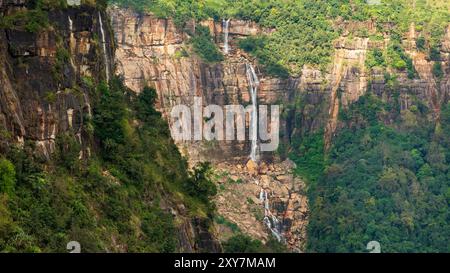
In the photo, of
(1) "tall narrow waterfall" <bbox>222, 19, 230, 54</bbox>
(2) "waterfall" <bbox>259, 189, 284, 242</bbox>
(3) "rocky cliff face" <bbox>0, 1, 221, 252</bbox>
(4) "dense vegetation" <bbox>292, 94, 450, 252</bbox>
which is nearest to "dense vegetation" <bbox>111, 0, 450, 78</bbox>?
(1) "tall narrow waterfall" <bbox>222, 19, 230, 54</bbox>

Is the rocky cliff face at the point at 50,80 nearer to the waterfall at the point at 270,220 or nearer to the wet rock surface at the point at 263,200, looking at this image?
the wet rock surface at the point at 263,200

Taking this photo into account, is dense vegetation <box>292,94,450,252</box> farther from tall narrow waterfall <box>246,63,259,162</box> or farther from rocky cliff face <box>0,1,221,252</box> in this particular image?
rocky cliff face <box>0,1,221,252</box>

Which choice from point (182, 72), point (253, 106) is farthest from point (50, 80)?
point (253, 106)

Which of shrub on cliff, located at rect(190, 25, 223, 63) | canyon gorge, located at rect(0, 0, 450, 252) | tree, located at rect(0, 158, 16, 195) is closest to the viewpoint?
tree, located at rect(0, 158, 16, 195)

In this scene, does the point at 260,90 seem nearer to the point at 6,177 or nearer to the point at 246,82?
the point at 246,82

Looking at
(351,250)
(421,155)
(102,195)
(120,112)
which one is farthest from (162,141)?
(421,155)

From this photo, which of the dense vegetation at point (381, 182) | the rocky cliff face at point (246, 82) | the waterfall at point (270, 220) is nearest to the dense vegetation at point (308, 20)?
the rocky cliff face at point (246, 82)
